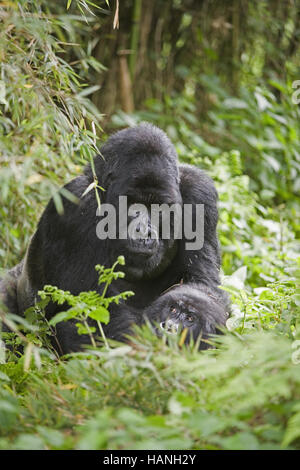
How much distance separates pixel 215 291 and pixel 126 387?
144cm

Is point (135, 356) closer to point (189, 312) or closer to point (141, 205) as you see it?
point (189, 312)

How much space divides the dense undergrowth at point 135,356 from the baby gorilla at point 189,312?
0.08 m

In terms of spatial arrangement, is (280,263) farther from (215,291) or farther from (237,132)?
(237,132)

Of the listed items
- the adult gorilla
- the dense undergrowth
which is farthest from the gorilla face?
the dense undergrowth

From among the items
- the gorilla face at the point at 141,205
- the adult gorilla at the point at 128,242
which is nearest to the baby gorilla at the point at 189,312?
the adult gorilla at the point at 128,242

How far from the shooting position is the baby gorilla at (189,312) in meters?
2.86

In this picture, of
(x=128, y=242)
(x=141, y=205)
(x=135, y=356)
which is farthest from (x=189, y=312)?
(x=135, y=356)

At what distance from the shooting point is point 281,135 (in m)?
6.20

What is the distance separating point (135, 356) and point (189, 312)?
1.07 meters

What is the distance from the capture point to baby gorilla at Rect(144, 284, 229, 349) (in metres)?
2.86

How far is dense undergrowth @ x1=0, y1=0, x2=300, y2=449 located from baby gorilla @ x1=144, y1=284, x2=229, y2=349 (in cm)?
8

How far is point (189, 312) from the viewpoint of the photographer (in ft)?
9.52

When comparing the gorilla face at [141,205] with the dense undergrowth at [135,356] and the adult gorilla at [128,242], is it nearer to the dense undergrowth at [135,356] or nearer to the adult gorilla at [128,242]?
the adult gorilla at [128,242]
